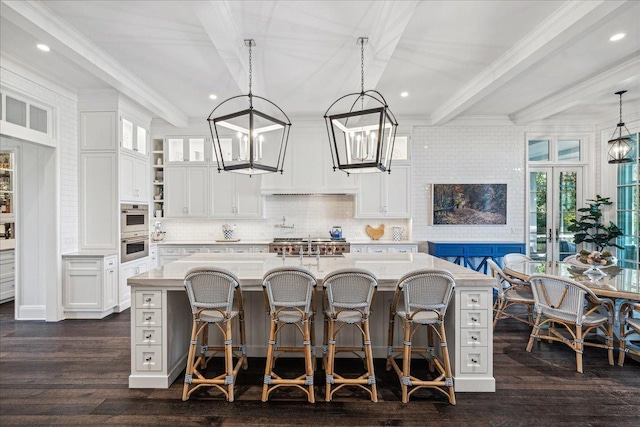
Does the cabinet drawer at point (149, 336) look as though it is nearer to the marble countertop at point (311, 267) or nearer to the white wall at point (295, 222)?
the marble countertop at point (311, 267)

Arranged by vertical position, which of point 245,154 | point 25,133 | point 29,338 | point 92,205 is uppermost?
point 25,133

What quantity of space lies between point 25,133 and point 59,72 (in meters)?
→ 0.85

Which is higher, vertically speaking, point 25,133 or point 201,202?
point 25,133

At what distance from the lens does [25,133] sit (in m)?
3.93

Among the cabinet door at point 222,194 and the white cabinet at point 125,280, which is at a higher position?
the cabinet door at point 222,194

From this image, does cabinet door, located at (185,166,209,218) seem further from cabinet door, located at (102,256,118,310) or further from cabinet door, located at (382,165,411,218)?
cabinet door, located at (382,165,411,218)

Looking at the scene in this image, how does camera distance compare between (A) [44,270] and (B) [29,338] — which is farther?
(A) [44,270]

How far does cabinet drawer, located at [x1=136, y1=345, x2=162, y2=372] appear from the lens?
2.74 metres

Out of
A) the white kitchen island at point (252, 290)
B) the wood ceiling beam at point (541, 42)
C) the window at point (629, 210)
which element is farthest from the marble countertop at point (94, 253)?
the window at point (629, 210)

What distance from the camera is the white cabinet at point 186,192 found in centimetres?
605

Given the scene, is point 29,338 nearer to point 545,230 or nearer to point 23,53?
point 23,53

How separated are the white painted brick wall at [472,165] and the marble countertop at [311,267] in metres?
2.63

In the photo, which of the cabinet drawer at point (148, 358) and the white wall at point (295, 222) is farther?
the white wall at point (295, 222)

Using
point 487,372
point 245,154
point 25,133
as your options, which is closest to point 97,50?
point 25,133
